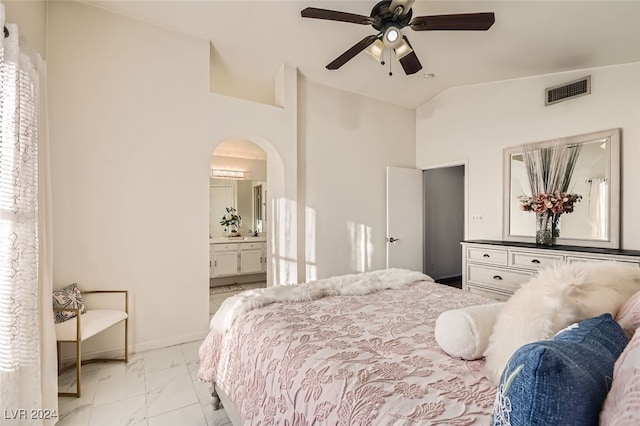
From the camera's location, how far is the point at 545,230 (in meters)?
3.25

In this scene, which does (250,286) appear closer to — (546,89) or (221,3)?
(221,3)

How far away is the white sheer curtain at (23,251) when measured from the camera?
1473 mm

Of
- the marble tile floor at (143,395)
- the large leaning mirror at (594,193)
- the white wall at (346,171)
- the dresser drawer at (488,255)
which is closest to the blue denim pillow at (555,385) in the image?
Result: the marble tile floor at (143,395)

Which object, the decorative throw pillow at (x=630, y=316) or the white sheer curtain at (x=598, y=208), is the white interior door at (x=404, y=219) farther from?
the decorative throw pillow at (x=630, y=316)

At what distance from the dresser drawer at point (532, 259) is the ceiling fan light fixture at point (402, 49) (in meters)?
2.33

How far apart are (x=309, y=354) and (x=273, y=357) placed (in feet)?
0.59

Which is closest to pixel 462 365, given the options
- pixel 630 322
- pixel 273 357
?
pixel 630 322

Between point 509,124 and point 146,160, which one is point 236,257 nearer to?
point 146,160

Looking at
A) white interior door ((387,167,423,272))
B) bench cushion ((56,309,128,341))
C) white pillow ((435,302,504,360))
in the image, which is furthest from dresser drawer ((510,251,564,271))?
bench cushion ((56,309,128,341))

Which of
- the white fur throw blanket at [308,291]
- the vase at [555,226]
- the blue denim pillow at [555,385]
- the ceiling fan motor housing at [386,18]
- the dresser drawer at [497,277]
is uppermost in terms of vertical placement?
the ceiling fan motor housing at [386,18]

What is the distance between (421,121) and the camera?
471cm

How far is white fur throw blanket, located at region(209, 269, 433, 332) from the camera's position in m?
1.69

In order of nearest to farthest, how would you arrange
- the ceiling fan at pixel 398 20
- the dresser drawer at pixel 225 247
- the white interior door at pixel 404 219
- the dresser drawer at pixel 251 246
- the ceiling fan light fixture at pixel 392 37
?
the ceiling fan at pixel 398 20 → the ceiling fan light fixture at pixel 392 37 → the white interior door at pixel 404 219 → the dresser drawer at pixel 225 247 → the dresser drawer at pixel 251 246

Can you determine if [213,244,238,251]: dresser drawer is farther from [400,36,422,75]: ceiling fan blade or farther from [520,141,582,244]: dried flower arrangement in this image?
[520,141,582,244]: dried flower arrangement
